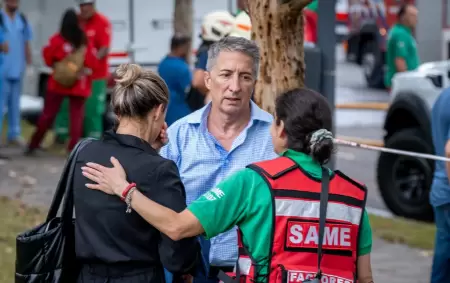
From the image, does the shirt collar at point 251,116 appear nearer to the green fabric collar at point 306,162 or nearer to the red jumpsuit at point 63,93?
the green fabric collar at point 306,162

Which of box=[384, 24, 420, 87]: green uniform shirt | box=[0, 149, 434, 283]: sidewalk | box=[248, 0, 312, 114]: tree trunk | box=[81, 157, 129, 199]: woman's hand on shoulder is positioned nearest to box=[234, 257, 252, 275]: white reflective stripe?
box=[81, 157, 129, 199]: woman's hand on shoulder

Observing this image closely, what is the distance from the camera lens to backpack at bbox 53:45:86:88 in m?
12.8

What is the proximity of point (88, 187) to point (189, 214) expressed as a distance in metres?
0.43

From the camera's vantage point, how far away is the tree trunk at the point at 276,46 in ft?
18.8

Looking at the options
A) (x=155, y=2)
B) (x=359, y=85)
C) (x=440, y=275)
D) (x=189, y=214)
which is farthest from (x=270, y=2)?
(x=359, y=85)

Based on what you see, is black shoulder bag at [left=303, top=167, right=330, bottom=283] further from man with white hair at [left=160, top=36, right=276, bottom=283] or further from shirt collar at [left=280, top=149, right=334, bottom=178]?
man with white hair at [left=160, top=36, right=276, bottom=283]

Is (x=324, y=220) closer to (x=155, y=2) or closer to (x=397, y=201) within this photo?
(x=397, y=201)

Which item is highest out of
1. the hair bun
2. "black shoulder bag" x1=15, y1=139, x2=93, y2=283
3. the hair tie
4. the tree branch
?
the tree branch

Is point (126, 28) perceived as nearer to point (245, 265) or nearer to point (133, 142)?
point (133, 142)

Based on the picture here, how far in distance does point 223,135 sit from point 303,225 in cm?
103

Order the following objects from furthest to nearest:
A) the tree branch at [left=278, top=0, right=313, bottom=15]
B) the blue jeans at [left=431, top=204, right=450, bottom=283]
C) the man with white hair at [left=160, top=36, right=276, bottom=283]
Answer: the blue jeans at [left=431, top=204, right=450, bottom=283] → the tree branch at [left=278, top=0, right=313, bottom=15] → the man with white hair at [left=160, top=36, right=276, bottom=283]

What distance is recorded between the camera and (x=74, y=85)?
12.9 meters

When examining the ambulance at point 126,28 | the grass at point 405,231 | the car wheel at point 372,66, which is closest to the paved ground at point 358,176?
the grass at point 405,231

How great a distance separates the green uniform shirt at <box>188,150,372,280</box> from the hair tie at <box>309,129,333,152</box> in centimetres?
9
